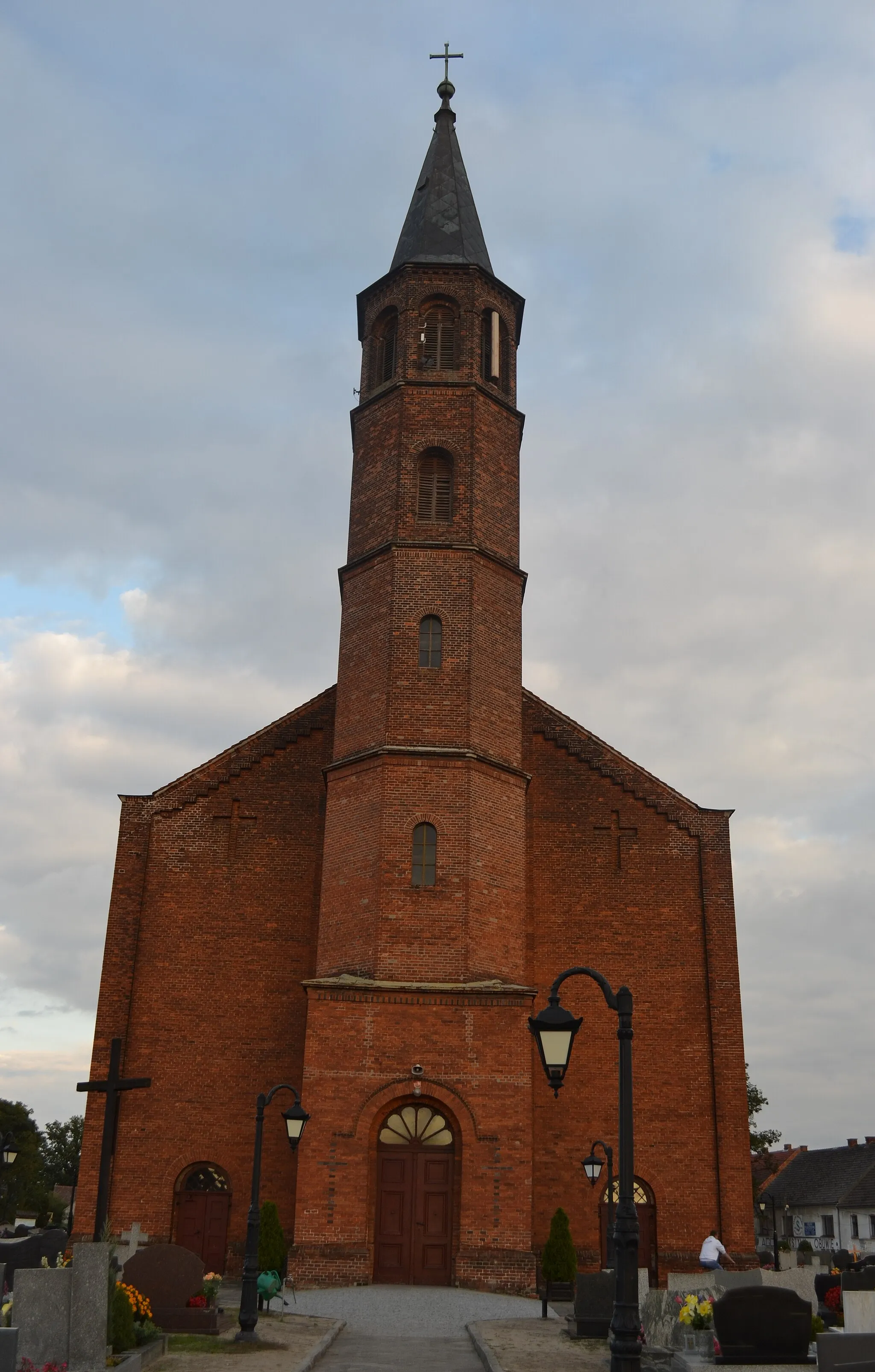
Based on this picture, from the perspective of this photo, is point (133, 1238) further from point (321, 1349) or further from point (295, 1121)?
point (321, 1349)

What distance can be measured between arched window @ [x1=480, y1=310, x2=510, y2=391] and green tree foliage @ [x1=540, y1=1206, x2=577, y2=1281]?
17884mm

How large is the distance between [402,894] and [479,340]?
43.6ft

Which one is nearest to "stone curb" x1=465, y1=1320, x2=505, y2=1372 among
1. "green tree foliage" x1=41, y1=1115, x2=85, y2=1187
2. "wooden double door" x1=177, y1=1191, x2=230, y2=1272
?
"wooden double door" x1=177, y1=1191, x2=230, y2=1272

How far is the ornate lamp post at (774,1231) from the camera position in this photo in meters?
28.5

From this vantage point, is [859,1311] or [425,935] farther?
[425,935]

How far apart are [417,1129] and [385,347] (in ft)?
58.1

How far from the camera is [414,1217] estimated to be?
21.2 metres

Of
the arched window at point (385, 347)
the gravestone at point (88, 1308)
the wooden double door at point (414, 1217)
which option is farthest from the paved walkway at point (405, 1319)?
the arched window at point (385, 347)

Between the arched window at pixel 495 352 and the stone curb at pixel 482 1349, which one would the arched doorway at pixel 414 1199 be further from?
the arched window at pixel 495 352

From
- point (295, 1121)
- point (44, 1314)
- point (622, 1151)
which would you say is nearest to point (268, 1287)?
point (295, 1121)

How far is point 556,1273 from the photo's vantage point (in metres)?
21.0

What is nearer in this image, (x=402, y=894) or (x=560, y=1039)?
(x=560, y=1039)

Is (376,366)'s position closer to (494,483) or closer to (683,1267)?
(494,483)

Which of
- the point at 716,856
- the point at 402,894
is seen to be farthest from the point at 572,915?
the point at 402,894
